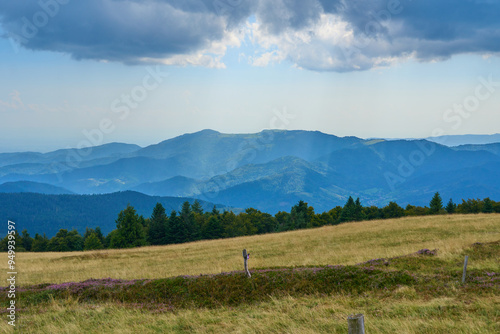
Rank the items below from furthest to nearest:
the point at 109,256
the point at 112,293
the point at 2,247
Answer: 1. the point at 2,247
2. the point at 109,256
3. the point at 112,293

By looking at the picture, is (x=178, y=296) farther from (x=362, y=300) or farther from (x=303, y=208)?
(x=303, y=208)

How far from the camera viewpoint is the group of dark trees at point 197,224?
75150mm

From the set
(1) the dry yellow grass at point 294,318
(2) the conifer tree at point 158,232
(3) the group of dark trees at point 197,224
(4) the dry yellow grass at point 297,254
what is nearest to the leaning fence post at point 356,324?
(1) the dry yellow grass at point 294,318

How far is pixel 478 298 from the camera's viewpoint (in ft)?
39.5

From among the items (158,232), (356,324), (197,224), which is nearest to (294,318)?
(356,324)

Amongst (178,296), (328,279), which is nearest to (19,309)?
(178,296)

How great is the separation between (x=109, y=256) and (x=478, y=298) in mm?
35499

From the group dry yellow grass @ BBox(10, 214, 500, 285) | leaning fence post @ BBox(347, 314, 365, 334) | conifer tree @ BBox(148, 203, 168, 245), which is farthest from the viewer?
conifer tree @ BBox(148, 203, 168, 245)

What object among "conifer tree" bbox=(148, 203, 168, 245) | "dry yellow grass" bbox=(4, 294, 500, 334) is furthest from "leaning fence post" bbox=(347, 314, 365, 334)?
"conifer tree" bbox=(148, 203, 168, 245)

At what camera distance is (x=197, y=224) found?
91500mm

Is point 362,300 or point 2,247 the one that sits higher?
point 362,300

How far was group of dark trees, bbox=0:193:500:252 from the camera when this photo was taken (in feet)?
247

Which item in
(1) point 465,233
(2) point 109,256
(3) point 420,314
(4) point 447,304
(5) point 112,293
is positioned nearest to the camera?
(3) point 420,314

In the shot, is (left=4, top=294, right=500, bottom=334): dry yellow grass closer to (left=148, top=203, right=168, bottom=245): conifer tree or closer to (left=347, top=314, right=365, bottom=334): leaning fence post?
(left=347, top=314, right=365, bottom=334): leaning fence post
